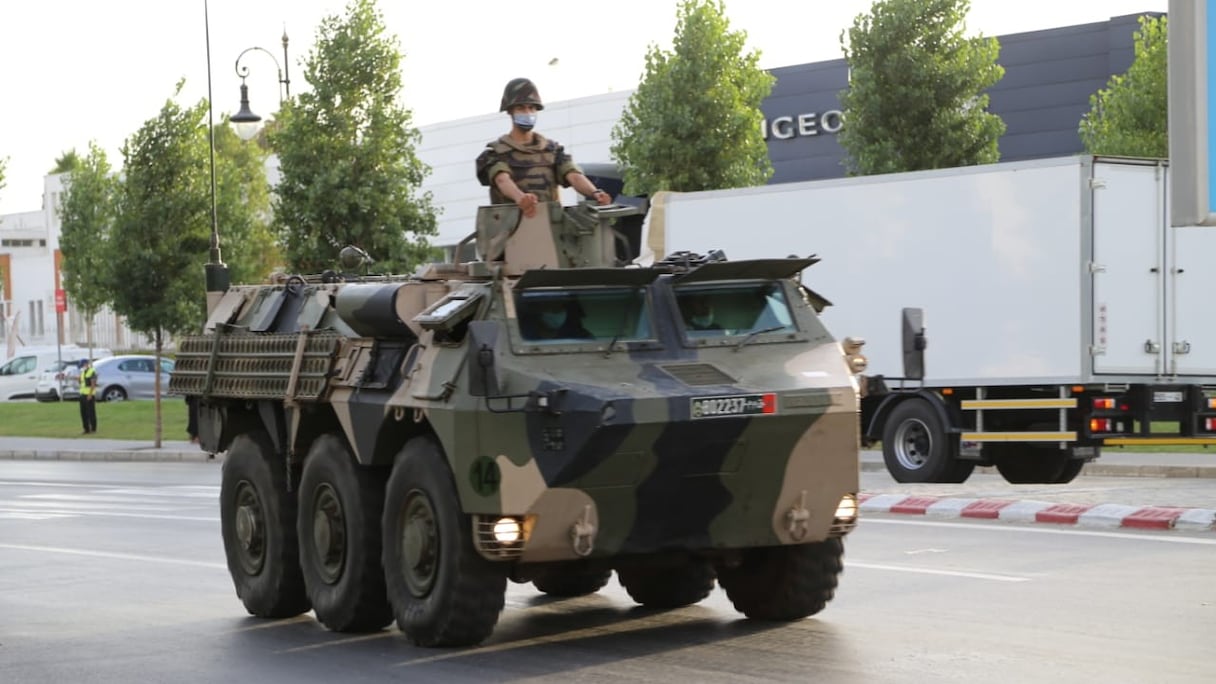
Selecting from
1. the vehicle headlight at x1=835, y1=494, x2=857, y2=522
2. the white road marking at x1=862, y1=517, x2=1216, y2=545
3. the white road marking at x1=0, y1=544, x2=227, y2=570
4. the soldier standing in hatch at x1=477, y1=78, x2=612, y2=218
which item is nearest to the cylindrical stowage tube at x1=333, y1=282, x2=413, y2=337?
the soldier standing in hatch at x1=477, y1=78, x2=612, y2=218

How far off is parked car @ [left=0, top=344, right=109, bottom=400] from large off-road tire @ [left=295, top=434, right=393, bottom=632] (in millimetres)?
50331

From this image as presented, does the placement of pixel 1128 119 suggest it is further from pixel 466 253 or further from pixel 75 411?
pixel 75 411

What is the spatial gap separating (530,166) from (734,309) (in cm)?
182

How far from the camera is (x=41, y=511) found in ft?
77.7

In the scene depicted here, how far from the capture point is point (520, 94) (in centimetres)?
1266

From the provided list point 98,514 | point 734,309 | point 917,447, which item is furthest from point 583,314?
point 917,447

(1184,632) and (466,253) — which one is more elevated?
(466,253)

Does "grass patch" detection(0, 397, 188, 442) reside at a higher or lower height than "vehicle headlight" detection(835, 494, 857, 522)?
lower

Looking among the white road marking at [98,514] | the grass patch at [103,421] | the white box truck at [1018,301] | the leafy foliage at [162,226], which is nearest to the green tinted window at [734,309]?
the white road marking at [98,514]

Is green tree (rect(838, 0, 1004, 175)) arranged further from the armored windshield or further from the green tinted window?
the armored windshield

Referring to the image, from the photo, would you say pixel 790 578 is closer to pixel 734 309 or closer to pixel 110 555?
pixel 734 309

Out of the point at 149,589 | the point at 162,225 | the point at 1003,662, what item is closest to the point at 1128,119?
the point at 162,225

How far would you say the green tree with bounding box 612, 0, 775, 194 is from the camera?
36312 mm

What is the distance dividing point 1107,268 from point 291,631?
12340 mm
